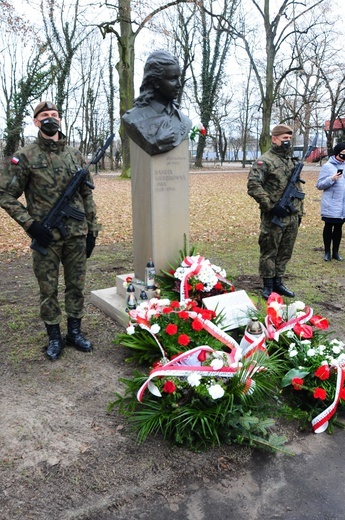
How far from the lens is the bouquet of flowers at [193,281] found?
13.8 feet

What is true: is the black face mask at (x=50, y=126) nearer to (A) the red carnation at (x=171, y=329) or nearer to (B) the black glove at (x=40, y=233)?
(B) the black glove at (x=40, y=233)

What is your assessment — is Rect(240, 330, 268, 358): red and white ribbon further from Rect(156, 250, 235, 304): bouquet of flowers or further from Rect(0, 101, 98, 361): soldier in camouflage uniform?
Rect(0, 101, 98, 361): soldier in camouflage uniform

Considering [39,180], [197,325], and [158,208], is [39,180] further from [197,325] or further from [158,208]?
[197,325]

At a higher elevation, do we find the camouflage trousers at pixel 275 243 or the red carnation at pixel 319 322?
the camouflage trousers at pixel 275 243

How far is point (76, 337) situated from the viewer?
13.2 feet

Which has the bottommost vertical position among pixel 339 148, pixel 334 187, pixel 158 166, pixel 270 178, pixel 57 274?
pixel 57 274

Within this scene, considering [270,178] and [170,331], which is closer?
[170,331]

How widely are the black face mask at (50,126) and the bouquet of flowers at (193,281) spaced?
1693mm

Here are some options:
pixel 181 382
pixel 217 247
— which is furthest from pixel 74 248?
pixel 217 247

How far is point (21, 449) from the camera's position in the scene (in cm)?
270

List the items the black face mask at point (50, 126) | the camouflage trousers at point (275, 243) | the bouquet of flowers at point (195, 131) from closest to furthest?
1. the black face mask at point (50, 126)
2. the bouquet of flowers at point (195, 131)
3. the camouflage trousers at point (275, 243)

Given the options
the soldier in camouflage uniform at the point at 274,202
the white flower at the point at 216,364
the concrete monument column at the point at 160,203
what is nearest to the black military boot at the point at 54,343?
the concrete monument column at the point at 160,203

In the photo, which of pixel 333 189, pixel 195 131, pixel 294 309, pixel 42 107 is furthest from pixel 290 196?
pixel 42 107

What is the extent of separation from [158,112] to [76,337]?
2329mm
